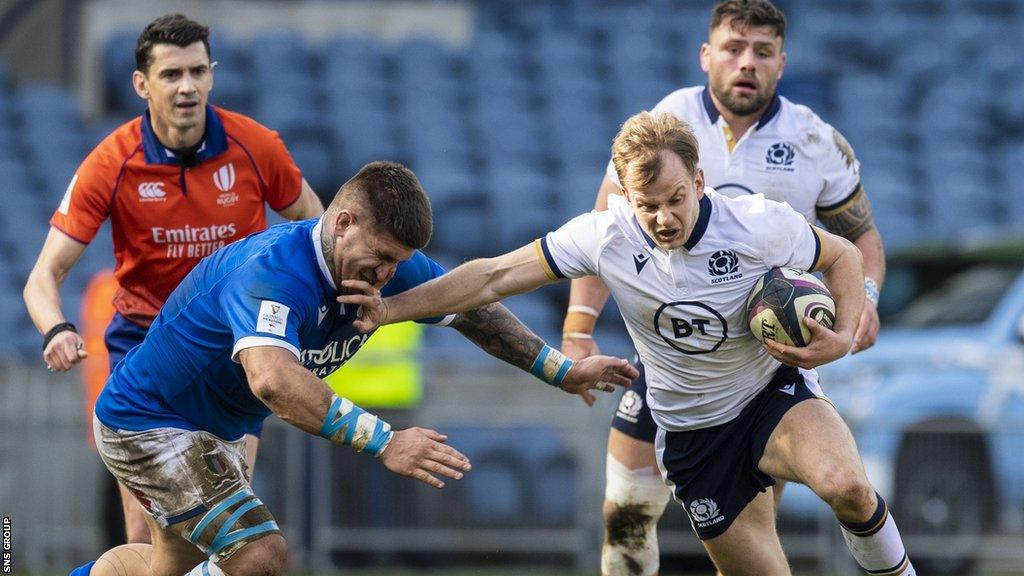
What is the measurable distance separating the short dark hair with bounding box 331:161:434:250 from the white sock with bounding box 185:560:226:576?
1376mm

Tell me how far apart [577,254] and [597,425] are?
519cm

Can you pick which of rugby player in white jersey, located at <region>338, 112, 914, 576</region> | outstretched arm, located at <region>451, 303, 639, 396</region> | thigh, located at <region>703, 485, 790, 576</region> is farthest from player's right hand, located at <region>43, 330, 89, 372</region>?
thigh, located at <region>703, 485, 790, 576</region>

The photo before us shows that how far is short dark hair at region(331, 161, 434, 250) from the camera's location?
5.39 m

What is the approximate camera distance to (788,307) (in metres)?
5.70

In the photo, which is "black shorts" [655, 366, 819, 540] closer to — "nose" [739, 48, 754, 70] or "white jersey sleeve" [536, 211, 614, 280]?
"white jersey sleeve" [536, 211, 614, 280]

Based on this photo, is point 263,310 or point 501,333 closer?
point 263,310

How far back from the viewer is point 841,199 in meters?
6.83

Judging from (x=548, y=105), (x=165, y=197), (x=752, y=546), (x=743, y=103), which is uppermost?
(x=548, y=105)

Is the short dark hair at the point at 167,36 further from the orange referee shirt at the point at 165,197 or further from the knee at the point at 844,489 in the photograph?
the knee at the point at 844,489

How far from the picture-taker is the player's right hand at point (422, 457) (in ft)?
17.1

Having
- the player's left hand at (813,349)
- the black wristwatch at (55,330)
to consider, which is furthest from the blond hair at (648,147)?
the black wristwatch at (55,330)

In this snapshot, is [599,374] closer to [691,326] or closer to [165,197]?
[691,326]

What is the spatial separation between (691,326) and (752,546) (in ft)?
3.15

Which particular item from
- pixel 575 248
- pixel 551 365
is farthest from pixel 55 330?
Answer: pixel 575 248
